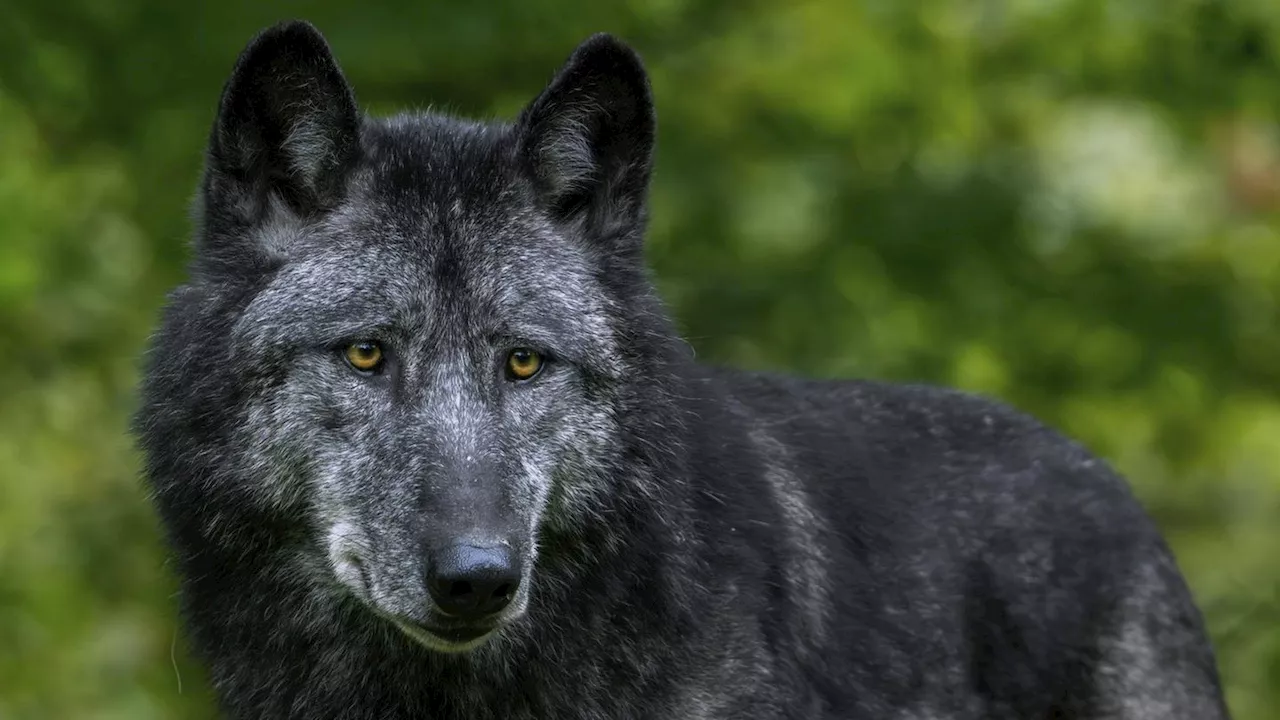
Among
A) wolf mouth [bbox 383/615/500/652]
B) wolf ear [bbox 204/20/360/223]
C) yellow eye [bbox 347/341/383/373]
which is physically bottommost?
wolf mouth [bbox 383/615/500/652]

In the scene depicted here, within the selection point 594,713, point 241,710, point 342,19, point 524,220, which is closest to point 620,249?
point 524,220

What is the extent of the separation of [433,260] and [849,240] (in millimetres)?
5836

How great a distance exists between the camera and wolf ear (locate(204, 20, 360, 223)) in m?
4.64

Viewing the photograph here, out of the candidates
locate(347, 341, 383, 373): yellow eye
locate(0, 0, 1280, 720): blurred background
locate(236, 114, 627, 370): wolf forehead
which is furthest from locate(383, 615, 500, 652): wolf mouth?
locate(0, 0, 1280, 720): blurred background

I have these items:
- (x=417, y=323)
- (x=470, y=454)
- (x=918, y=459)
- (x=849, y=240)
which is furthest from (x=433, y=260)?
(x=849, y=240)

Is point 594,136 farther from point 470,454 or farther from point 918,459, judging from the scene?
point 918,459

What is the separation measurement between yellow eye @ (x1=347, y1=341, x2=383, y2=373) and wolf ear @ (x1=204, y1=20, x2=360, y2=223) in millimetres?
544

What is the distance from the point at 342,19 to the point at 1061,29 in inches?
169

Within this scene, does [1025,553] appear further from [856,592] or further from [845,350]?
[845,350]

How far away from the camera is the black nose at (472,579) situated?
409cm

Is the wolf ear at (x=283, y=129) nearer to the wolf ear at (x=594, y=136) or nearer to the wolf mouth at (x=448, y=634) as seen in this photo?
the wolf ear at (x=594, y=136)

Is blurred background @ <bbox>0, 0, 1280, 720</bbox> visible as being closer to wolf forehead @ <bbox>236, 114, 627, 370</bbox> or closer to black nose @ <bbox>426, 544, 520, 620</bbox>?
wolf forehead @ <bbox>236, 114, 627, 370</bbox>

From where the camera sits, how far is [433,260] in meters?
4.55

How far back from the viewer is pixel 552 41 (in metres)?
9.62
